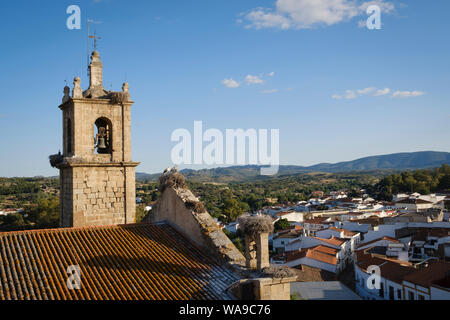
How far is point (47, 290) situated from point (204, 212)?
3606 mm

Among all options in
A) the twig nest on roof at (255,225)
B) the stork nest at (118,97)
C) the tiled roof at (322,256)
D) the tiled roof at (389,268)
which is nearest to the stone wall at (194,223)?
the twig nest on roof at (255,225)

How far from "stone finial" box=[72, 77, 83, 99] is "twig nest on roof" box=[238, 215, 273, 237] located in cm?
634

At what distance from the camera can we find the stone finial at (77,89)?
1093 centimetres

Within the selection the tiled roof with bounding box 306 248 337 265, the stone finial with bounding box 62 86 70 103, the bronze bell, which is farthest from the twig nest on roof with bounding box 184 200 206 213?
the tiled roof with bounding box 306 248 337 265

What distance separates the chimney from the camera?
7270 mm

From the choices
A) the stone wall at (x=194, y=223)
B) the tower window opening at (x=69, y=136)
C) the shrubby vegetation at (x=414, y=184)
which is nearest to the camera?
the stone wall at (x=194, y=223)

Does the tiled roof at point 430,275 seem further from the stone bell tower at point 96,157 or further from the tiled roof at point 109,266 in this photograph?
the stone bell tower at point 96,157

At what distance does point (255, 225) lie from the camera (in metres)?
7.33

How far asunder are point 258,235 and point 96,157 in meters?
5.94

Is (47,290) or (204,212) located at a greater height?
(204,212)
